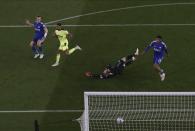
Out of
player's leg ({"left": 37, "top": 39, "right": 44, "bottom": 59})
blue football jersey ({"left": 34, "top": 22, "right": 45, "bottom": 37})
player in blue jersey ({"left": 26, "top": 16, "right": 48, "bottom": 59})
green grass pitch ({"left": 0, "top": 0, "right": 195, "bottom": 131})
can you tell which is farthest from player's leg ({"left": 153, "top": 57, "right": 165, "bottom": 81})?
blue football jersey ({"left": 34, "top": 22, "right": 45, "bottom": 37})

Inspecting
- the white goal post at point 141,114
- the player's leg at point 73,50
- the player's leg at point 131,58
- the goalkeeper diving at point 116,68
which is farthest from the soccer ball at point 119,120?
the player's leg at point 73,50

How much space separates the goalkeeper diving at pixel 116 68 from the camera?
24906mm

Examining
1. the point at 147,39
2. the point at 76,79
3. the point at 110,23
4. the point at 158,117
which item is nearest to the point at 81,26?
the point at 110,23

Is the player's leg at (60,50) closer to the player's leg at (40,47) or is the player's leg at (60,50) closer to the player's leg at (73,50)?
the player's leg at (73,50)

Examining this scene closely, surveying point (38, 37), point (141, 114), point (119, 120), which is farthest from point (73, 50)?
point (119, 120)

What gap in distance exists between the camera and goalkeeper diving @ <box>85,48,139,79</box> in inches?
981

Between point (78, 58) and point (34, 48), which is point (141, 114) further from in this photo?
point (34, 48)

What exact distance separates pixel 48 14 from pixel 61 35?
6110 mm

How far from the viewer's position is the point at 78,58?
2714 cm

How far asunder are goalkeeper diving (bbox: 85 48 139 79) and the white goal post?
2583 millimetres

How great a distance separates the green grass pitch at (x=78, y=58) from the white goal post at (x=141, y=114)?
812 millimetres

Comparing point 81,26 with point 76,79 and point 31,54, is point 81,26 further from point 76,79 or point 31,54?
point 76,79

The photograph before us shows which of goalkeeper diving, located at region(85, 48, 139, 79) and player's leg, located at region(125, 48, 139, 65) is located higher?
player's leg, located at region(125, 48, 139, 65)

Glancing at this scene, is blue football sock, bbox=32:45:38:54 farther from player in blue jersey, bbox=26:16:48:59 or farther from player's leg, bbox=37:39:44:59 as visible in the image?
player's leg, bbox=37:39:44:59
